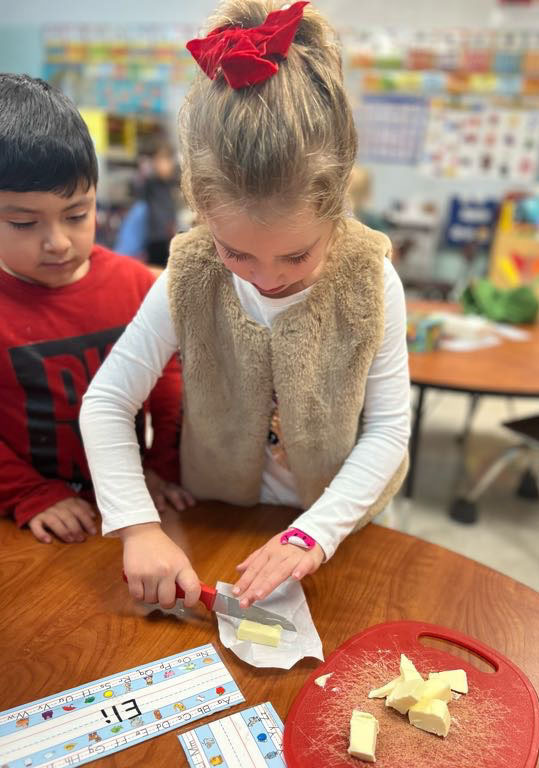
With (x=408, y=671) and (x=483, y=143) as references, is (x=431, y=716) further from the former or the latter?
(x=483, y=143)

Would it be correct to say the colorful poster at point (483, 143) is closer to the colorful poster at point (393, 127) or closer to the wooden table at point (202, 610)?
the colorful poster at point (393, 127)

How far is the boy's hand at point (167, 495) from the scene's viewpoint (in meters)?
0.97

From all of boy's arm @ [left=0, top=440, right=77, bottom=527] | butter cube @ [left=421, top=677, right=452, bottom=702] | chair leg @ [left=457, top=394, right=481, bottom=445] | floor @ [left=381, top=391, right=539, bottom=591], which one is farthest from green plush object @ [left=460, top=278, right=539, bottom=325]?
butter cube @ [left=421, top=677, right=452, bottom=702]

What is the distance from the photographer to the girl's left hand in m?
0.73

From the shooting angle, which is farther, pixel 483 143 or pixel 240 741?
pixel 483 143

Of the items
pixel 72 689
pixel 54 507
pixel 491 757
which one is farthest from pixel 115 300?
pixel 491 757

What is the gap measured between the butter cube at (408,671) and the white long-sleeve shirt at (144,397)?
20 cm

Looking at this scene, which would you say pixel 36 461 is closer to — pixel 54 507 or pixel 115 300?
pixel 54 507

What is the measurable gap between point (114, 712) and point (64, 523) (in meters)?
Answer: 0.33

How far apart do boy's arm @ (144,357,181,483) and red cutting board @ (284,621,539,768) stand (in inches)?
20.0

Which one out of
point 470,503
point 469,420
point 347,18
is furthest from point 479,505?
point 347,18

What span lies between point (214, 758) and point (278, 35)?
2.22 ft

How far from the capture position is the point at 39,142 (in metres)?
0.88

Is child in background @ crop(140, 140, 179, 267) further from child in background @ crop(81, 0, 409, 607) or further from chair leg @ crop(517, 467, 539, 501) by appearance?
child in background @ crop(81, 0, 409, 607)
